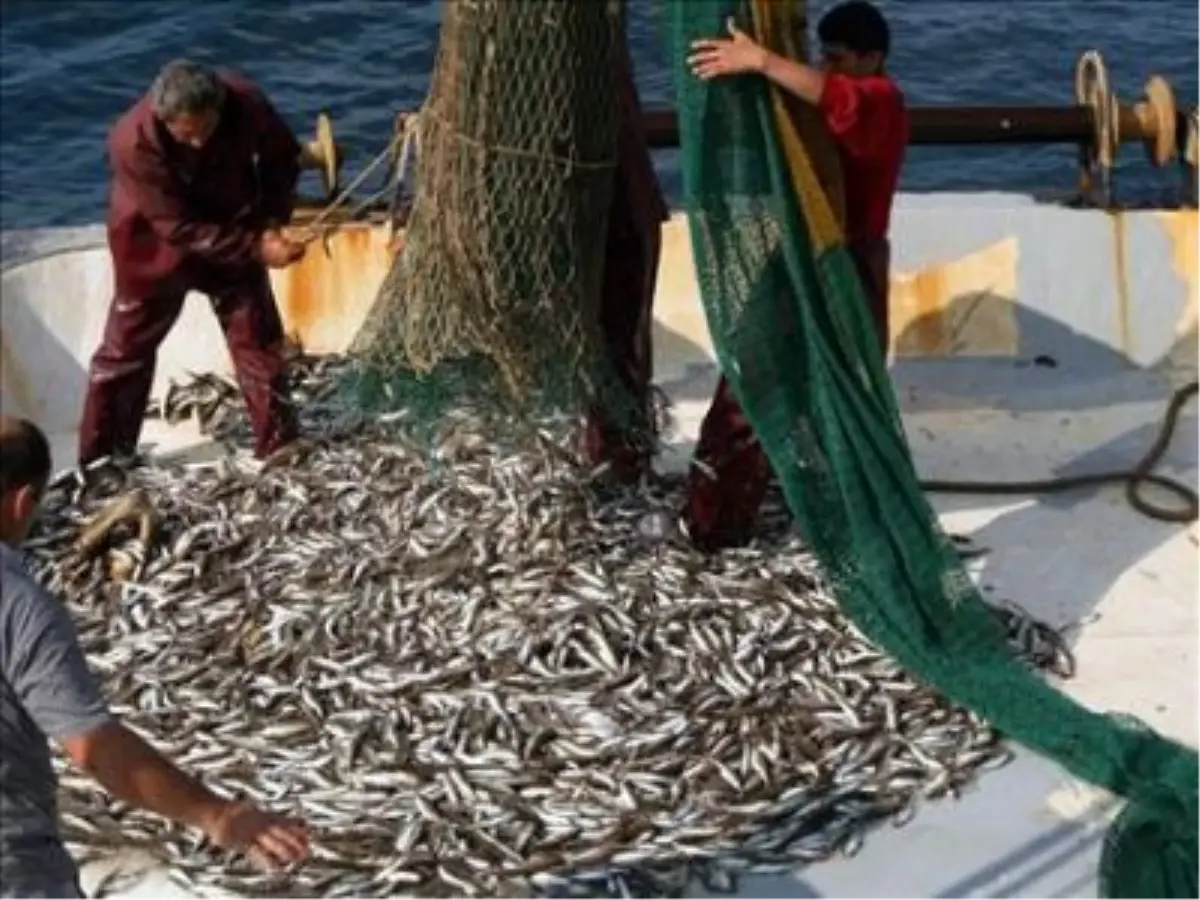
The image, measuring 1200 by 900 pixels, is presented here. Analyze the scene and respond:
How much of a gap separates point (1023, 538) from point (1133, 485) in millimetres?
585

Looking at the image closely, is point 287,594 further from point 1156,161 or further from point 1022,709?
point 1156,161

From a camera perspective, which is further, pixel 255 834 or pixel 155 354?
pixel 155 354

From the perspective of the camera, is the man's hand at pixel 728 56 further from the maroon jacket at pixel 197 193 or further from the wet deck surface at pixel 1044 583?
the wet deck surface at pixel 1044 583

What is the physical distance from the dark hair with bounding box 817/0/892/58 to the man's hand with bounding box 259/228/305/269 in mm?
2150

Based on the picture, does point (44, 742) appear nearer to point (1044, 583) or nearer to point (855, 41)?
point (855, 41)

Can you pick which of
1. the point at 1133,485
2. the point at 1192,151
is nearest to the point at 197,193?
the point at 1133,485

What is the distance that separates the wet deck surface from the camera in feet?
22.5

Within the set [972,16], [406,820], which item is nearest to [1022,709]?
[406,820]

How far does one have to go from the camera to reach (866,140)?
24.2 feet

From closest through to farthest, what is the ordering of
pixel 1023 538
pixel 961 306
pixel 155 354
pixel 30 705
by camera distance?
pixel 30 705, pixel 1023 538, pixel 155 354, pixel 961 306

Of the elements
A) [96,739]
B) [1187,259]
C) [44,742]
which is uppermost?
[96,739]

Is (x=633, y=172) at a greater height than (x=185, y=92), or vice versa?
(x=185, y=92)

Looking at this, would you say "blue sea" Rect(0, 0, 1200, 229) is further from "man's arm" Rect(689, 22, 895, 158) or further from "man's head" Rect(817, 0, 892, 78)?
"man's arm" Rect(689, 22, 895, 158)

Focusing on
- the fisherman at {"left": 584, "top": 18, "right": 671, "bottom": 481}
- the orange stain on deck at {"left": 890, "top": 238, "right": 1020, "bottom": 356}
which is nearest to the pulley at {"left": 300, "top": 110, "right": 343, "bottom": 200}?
the fisherman at {"left": 584, "top": 18, "right": 671, "bottom": 481}
